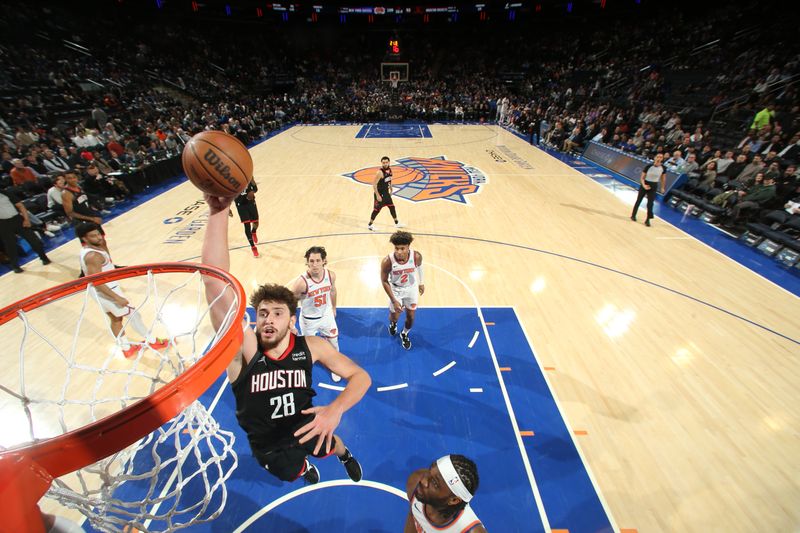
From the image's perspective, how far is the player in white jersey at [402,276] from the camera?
4.47 metres

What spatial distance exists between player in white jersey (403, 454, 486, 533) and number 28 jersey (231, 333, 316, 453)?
983 mm

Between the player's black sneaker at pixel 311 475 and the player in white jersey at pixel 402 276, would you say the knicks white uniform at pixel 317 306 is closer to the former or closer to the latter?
the player in white jersey at pixel 402 276

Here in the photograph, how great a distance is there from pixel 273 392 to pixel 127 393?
7.37 feet

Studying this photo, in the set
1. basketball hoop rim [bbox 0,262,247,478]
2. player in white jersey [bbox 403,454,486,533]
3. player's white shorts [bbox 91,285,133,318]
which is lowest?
player's white shorts [bbox 91,285,133,318]

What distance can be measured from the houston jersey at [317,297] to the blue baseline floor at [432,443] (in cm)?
92

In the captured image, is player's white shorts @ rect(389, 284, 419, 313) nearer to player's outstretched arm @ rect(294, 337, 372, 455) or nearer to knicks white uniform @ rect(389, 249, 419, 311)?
knicks white uniform @ rect(389, 249, 419, 311)

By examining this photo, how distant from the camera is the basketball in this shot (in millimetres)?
2377

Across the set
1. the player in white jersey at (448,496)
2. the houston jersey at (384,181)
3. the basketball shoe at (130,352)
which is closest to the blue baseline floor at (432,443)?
the player in white jersey at (448,496)

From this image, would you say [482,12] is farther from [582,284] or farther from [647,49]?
[582,284]

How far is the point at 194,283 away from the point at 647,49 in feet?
92.7

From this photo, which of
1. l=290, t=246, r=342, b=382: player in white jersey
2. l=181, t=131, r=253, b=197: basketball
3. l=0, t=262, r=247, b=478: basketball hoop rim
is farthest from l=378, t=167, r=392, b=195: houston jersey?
l=0, t=262, r=247, b=478: basketball hoop rim

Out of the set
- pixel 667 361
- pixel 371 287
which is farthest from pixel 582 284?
pixel 371 287

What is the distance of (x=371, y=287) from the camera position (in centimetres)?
646

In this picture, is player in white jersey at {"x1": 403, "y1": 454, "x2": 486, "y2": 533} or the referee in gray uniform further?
the referee in gray uniform
